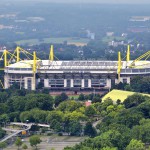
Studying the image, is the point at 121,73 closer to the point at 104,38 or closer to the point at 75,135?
the point at 75,135

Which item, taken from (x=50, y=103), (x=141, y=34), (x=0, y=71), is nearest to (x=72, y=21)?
(x=141, y=34)

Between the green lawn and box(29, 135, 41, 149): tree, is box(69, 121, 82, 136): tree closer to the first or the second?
box(29, 135, 41, 149): tree

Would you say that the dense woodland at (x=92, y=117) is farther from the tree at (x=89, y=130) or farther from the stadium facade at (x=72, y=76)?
the stadium facade at (x=72, y=76)

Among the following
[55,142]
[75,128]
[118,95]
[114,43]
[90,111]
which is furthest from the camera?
[114,43]

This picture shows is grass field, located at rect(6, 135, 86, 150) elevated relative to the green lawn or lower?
lower

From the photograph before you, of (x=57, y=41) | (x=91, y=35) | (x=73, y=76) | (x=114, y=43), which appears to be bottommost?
(x=73, y=76)

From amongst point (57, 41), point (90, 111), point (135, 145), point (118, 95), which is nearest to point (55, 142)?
point (90, 111)

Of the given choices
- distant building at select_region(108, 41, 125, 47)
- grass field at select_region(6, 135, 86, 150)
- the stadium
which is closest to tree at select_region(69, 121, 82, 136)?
grass field at select_region(6, 135, 86, 150)

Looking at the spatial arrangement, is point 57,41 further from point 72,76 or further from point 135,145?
point 135,145
